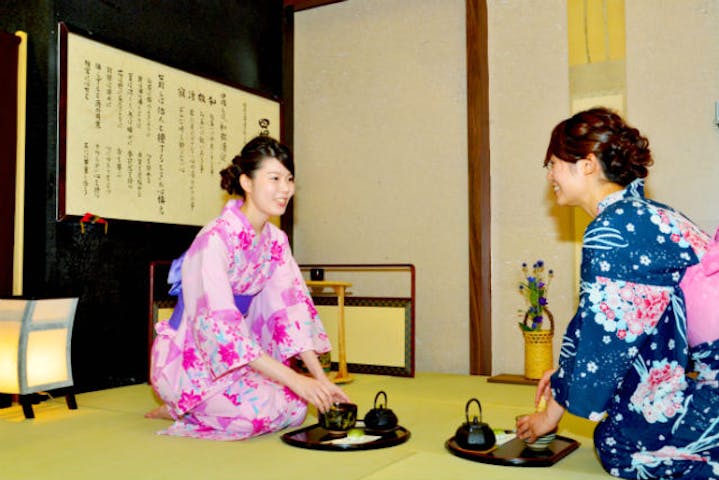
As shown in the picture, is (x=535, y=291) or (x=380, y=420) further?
(x=535, y=291)

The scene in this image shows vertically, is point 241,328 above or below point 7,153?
below

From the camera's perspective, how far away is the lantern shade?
10.4ft

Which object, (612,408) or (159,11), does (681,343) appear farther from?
(159,11)

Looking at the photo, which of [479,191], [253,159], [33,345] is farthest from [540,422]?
[479,191]

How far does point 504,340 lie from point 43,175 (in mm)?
2927

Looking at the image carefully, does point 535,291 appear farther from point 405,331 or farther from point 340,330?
point 340,330

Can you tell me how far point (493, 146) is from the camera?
15.6ft

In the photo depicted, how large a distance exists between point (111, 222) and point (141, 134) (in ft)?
1.84

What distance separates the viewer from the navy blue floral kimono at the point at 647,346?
1869 mm

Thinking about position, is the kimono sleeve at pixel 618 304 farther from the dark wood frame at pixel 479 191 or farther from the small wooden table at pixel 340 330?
the dark wood frame at pixel 479 191

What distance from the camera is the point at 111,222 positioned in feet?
13.2

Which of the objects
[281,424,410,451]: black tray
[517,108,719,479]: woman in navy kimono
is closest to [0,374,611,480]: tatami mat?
[281,424,410,451]: black tray

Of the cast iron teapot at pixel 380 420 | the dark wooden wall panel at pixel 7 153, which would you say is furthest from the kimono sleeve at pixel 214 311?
the dark wooden wall panel at pixel 7 153

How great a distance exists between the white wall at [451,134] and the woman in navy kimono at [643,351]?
2.45 metres
